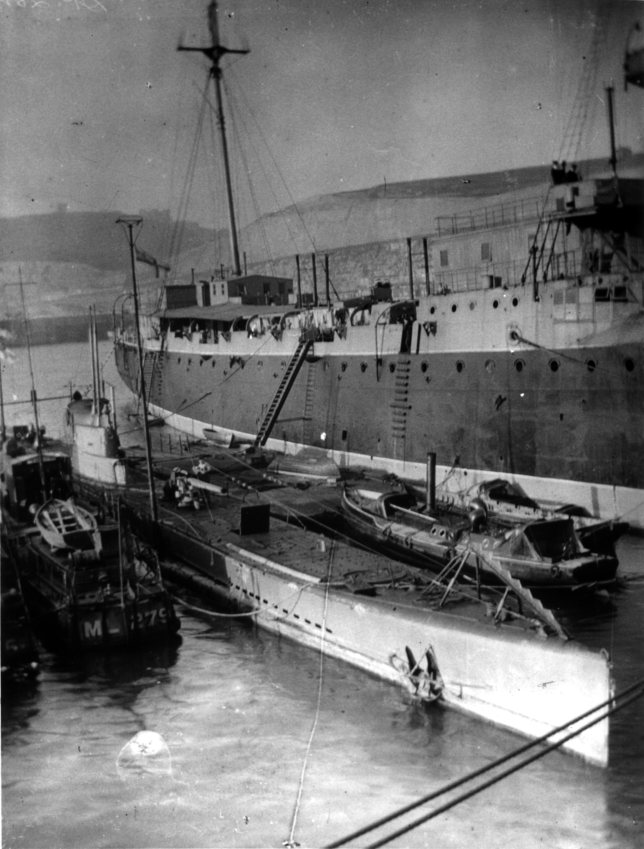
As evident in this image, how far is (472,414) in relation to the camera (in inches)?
751

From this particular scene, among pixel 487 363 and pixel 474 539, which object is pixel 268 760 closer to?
pixel 474 539

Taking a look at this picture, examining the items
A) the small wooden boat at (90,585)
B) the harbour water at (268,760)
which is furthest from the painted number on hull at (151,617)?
the harbour water at (268,760)

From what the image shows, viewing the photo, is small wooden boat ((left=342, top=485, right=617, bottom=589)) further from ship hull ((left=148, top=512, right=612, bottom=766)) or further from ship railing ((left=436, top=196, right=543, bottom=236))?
ship railing ((left=436, top=196, right=543, bottom=236))

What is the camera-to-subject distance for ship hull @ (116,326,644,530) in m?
16.4

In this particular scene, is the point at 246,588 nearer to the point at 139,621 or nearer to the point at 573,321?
the point at 139,621

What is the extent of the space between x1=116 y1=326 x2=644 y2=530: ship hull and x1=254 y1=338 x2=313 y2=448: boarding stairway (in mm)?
423

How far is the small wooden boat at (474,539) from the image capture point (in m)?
13.4

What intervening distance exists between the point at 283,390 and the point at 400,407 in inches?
169

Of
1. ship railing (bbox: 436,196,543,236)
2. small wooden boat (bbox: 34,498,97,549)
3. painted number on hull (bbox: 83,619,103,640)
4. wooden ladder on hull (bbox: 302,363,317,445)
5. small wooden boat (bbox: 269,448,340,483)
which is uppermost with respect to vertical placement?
ship railing (bbox: 436,196,543,236)

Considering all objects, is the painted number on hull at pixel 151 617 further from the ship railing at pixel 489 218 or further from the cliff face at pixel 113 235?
the ship railing at pixel 489 218

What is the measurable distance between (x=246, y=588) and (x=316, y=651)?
210 centimetres

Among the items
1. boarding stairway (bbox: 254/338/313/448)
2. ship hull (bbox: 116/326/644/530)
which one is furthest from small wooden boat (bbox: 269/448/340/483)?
boarding stairway (bbox: 254/338/313/448)

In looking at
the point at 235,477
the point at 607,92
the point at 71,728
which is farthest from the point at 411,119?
the point at 235,477

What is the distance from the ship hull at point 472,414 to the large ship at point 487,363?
0.04 metres
